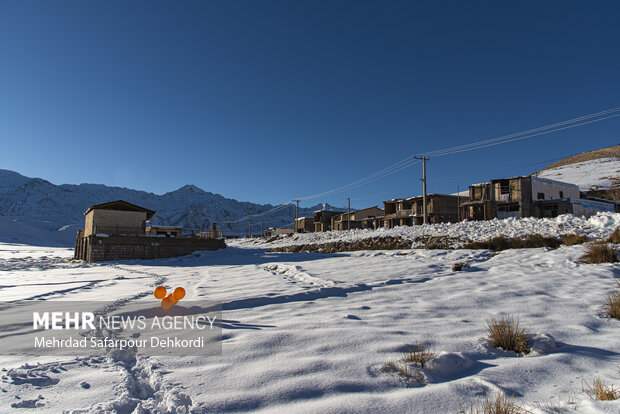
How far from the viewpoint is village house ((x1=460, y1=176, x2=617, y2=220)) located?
3291 centimetres

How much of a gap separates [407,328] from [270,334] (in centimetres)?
170

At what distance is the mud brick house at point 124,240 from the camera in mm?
23609

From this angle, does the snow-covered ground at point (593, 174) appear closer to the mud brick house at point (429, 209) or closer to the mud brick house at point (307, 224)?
the mud brick house at point (429, 209)

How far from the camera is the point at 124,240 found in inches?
948

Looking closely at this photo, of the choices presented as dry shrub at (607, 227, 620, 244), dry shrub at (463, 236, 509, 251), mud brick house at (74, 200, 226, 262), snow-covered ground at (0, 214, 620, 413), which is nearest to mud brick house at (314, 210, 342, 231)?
mud brick house at (74, 200, 226, 262)

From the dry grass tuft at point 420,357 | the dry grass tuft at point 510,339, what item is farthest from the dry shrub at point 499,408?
the dry grass tuft at point 510,339

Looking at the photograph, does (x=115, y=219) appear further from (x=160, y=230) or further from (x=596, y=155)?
(x=596, y=155)

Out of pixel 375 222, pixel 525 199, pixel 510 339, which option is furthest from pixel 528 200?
pixel 510 339

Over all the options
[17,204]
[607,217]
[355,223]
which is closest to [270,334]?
[607,217]

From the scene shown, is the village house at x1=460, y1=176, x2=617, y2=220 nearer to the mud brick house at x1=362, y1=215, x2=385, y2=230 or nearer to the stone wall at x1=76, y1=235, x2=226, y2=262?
the mud brick house at x1=362, y1=215, x2=385, y2=230

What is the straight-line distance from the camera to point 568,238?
1060 cm

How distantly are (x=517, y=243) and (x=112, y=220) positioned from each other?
93.4 feet

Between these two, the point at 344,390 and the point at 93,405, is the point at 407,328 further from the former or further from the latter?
the point at 93,405

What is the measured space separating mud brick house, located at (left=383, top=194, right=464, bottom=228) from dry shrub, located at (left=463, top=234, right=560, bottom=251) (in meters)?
29.1
